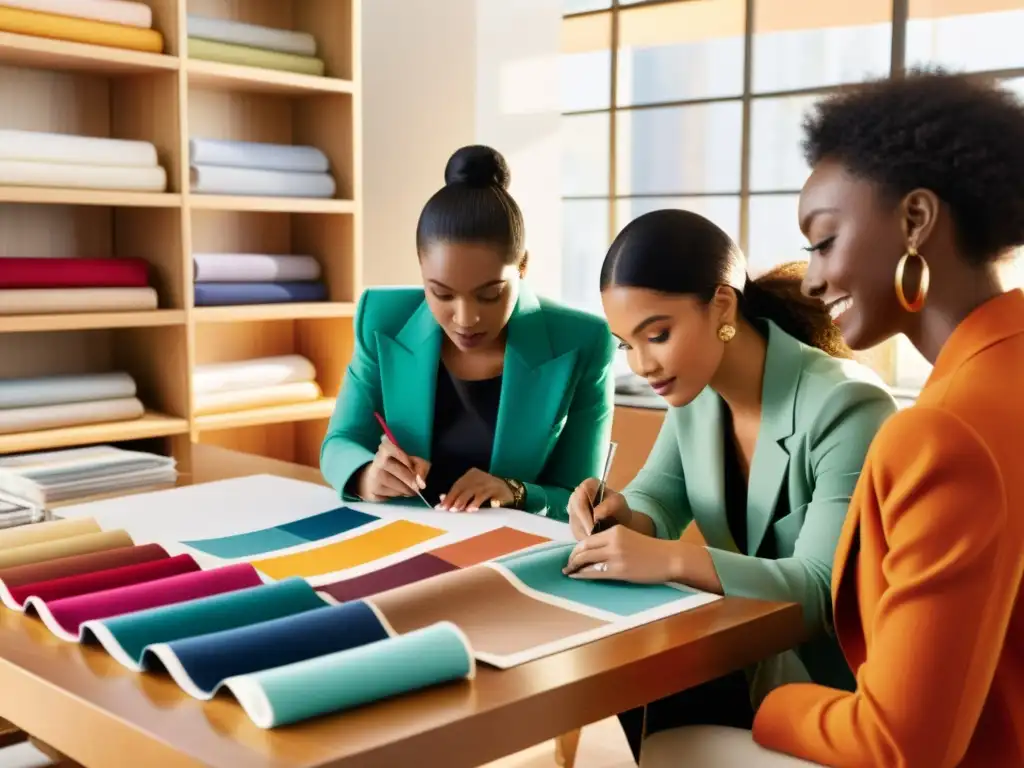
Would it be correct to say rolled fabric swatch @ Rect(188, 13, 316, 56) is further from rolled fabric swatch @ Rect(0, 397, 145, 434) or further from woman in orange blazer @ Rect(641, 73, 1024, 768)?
woman in orange blazer @ Rect(641, 73, 1024, 768)

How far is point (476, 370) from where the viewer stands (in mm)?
2133

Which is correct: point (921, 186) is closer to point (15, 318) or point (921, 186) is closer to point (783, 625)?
point (783, 625)

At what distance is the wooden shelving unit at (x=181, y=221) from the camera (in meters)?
2.98

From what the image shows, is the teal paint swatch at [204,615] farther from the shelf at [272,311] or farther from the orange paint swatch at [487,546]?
the shelf at [272,311]

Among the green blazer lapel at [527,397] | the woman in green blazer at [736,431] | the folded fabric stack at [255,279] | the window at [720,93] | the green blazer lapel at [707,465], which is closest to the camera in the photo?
the woman in green blazer at [736,431]

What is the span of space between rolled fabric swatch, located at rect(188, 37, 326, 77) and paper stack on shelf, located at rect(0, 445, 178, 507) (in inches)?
57.5

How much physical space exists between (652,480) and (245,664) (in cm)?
86

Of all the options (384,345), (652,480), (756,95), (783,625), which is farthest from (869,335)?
(756,95)

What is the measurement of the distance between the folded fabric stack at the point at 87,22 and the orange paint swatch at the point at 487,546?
6.30ft

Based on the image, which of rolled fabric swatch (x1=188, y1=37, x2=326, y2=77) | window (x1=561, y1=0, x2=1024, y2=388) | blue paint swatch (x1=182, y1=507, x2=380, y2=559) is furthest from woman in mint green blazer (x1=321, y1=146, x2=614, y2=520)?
window (x1=561, y1=0, x2=1024, y2=388)

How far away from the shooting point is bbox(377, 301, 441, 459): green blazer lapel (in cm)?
207

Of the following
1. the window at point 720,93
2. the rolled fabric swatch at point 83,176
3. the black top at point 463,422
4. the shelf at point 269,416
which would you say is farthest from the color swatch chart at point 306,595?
the window at point 720,93

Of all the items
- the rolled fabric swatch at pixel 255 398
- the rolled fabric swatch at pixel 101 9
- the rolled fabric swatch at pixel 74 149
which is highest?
the rolled fabric swatch at pixel 101 9

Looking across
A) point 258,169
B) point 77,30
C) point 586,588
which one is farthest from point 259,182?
point 586,588
